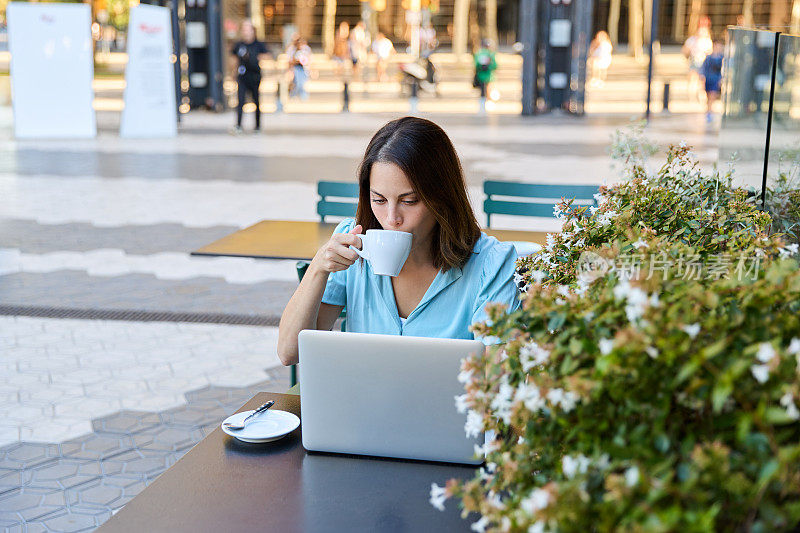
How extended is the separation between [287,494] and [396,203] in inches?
33.0

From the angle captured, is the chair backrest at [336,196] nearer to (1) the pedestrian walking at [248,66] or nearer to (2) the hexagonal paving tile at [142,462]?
(2) the hexagonal paving tile at [142,462]

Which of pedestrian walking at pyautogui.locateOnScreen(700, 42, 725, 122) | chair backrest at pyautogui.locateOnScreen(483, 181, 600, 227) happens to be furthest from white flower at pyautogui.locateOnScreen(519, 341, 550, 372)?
pedestrian walking at pyautogui.locateOnScreen(700, 42, 725, 122)

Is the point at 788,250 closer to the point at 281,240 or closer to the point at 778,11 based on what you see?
the point at 281,240

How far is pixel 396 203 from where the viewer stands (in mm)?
2133

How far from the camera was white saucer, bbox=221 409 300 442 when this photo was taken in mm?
1709

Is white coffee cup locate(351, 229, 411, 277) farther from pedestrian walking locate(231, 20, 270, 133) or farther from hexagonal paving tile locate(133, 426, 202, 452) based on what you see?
pedestrian walking locate(231, 20, 270, 133)

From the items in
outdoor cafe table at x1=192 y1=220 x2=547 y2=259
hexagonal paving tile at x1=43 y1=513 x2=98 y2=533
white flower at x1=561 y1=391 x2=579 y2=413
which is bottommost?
hexagonal paving tile at x1=43 y1=513 x2=98 y2=533

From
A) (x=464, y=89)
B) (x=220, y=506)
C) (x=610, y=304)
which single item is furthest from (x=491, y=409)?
(x=464, y=89)

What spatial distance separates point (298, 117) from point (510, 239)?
12993 millimetres

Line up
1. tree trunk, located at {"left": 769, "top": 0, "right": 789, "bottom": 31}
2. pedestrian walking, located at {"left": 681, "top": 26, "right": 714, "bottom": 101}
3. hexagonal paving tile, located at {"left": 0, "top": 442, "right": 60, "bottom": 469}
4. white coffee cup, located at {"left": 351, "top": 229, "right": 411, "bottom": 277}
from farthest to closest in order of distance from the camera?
tree trunk, located at {"left": 769, "top": 0, "right": 789, "bottom": 31} → pedestrian walking, located at {"left": 681, "top": 26, "right": 714, "bottom": 101} → hexagonal paving tile, located at {"left": 0, "top": 442, "right": 60, "bottom": 469} → white coffee cup, located at {"left": 351, "top": 229, "right": 411, "bottom": 277}

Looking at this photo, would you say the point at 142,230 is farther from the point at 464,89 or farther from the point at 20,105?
the point at 464,89

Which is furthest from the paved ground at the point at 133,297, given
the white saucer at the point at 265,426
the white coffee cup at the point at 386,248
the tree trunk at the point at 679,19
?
the tree trunk at the point at 679,19

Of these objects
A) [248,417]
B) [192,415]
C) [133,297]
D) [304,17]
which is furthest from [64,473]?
[304,17]

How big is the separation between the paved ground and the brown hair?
5.09 ft
